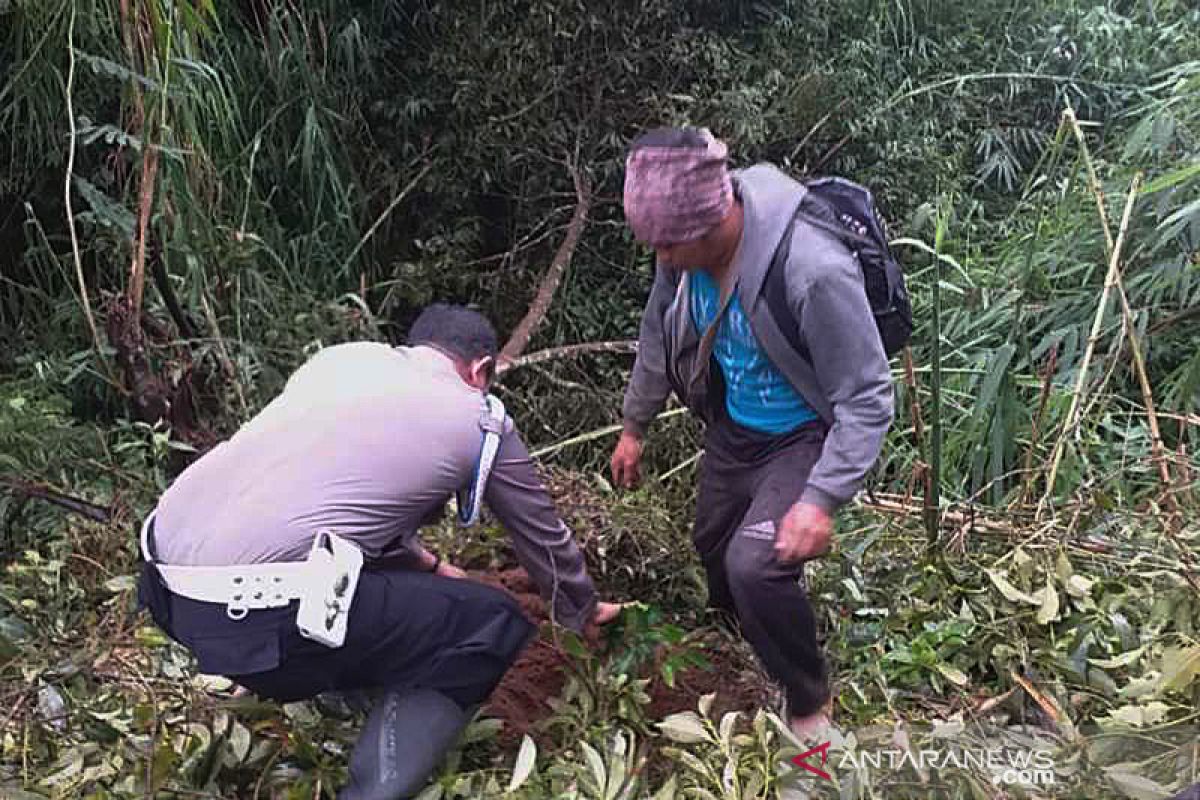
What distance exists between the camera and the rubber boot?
200 centimetres

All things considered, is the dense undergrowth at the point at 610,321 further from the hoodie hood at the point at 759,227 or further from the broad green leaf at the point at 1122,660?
the hoodie hood at the point at 759,227

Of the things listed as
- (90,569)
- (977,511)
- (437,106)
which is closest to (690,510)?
(977,511)

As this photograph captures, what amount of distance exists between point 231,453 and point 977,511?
196 centimetres

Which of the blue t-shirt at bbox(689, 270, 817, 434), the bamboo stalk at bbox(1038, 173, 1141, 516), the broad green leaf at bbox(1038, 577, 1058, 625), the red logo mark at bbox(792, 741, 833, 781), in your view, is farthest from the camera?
the bamboo stalk at bbox(1038, 173, 1141, 516)

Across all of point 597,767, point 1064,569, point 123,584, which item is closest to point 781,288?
point 597,767

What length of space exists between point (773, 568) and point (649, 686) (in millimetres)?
523

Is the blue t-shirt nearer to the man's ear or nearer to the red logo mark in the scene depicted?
the man's ear

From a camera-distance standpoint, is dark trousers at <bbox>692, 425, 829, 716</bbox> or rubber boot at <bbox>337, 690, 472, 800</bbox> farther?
dark trousers at <bbox>692, 425, 829, 716</bbox>

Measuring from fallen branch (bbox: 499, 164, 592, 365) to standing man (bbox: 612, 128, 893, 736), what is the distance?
2.34 metres

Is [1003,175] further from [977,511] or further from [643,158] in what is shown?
[643,158]

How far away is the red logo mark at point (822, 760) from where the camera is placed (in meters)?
1.84

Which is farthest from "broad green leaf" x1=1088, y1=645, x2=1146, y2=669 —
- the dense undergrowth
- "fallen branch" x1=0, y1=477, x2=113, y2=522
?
"fallen branch" x1=0, y1=477, x2=113, y2=522

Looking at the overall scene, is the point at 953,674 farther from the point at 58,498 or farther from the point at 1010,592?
the point at 58,498

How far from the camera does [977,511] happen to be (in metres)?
3.01
